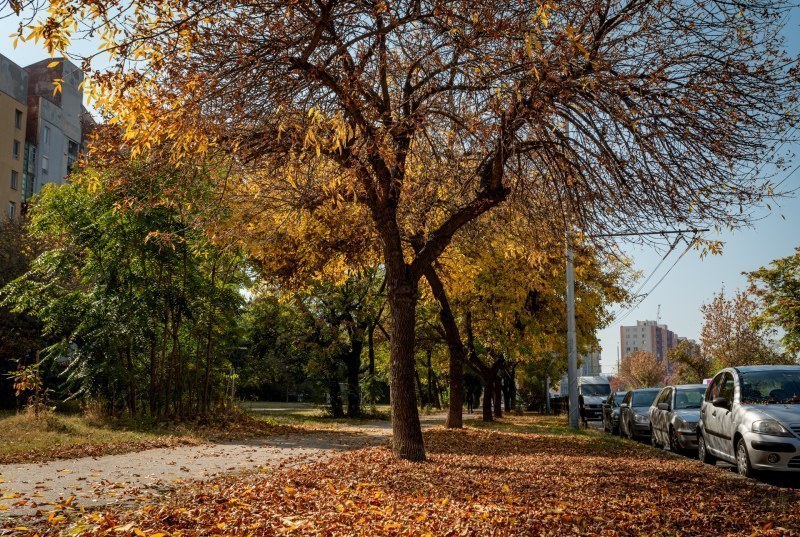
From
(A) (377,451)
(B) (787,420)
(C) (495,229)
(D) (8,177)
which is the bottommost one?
(A) (377,451)

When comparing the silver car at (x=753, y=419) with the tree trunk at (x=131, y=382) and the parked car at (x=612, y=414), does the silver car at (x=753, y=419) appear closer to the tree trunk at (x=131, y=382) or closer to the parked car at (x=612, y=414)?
the parked car at (x=612, y=414)

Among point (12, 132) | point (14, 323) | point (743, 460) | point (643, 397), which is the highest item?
point (12, 132)

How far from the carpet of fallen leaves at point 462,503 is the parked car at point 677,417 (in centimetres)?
391

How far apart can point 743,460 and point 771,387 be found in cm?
148

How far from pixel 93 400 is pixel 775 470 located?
16.0m

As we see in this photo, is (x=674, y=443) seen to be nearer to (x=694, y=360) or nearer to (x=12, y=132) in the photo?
(x=694, y=360)

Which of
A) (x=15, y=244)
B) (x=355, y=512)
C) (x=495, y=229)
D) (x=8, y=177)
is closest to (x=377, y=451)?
(x=495, y=229)

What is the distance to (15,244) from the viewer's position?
3147 cm

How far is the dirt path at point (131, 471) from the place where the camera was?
7949 mm

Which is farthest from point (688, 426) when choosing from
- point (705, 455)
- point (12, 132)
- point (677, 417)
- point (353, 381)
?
point (12, 132)

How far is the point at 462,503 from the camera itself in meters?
7.39

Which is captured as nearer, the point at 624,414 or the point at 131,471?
the point at 131,471

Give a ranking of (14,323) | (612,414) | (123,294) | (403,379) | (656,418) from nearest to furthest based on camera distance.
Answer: (403,379), (656,418), (123,294), (612,414), (14,323)

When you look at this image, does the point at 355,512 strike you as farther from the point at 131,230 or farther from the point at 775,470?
the point at 131,230
